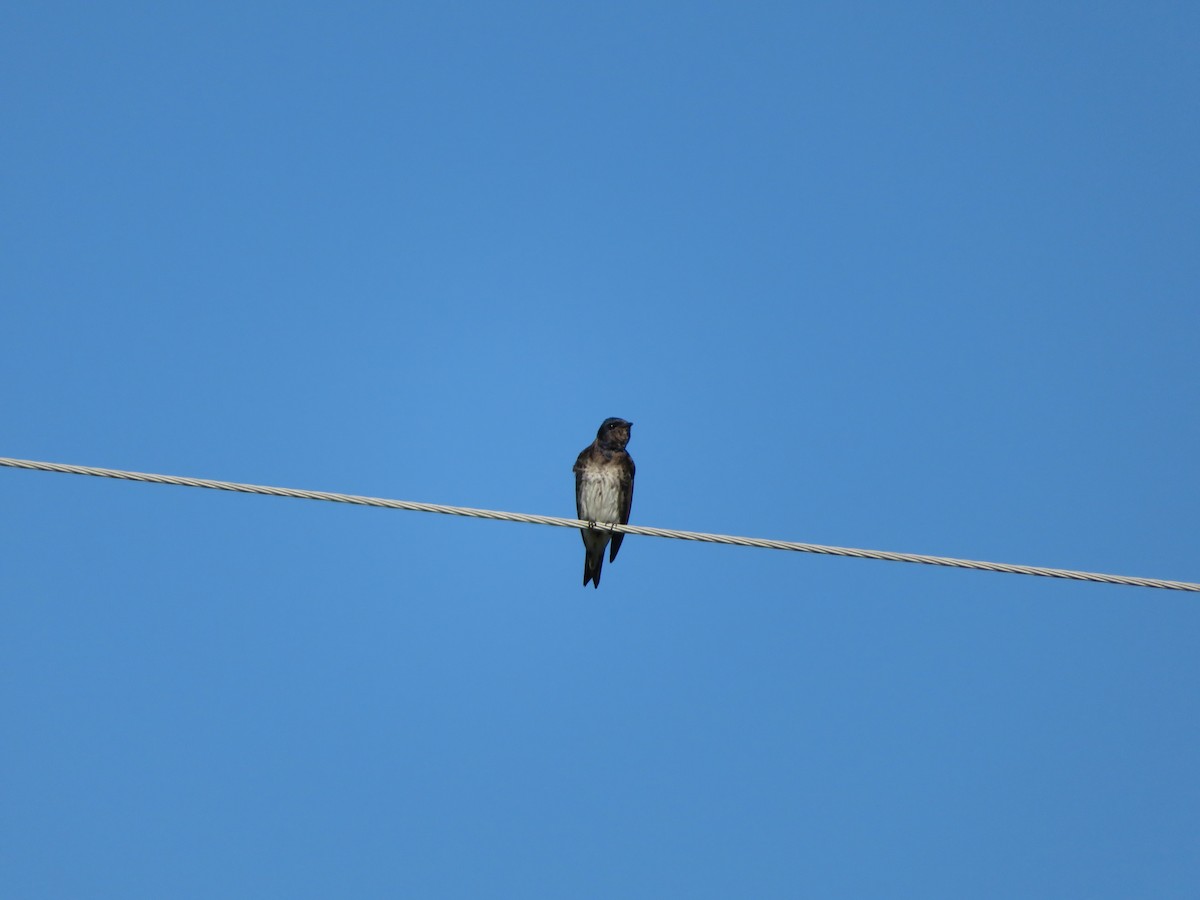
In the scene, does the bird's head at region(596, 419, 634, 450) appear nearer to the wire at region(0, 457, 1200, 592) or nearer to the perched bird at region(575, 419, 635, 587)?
the perched bird at region(575, 419, 635, 587)

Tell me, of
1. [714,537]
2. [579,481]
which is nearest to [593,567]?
[579,481]

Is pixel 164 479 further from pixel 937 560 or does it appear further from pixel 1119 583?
pixel 1119 583

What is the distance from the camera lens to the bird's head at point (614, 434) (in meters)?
13.3

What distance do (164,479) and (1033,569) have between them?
4.34 metres

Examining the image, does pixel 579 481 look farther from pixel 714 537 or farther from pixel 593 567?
pixel 714 537

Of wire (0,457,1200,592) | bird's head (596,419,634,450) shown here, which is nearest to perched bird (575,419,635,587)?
bird's head (596,419,634,450)

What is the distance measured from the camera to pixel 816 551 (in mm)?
6902

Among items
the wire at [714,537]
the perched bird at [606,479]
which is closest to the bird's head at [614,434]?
the perched bird at [606,479]

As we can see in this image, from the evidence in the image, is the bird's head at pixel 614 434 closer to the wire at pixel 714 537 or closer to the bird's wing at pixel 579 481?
the bird's wing at pixel 579 481

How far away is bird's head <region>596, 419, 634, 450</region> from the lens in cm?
1330

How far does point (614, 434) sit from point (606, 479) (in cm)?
48

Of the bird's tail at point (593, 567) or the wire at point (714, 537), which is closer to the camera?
the wire at point (714, 537)

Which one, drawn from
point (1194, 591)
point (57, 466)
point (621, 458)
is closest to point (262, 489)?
point (57, 466)

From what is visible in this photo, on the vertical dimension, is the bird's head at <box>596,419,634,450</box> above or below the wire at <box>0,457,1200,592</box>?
above
